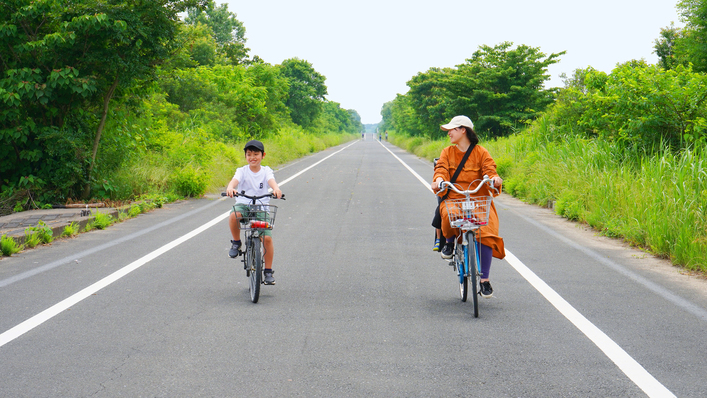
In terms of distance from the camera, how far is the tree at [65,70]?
36.4 feet

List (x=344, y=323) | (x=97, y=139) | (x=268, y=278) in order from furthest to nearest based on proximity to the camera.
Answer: (x=97, y=139) < (x=268, y=278) < (x=344, y=323)

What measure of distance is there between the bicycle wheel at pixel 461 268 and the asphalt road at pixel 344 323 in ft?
0.44

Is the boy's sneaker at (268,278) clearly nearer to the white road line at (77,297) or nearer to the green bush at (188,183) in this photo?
the white road line at (77,297)

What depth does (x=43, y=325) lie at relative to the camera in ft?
16.2

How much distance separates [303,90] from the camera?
5881 cm

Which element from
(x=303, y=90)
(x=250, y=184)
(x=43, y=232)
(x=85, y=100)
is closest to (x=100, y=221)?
(x=43, y=232)

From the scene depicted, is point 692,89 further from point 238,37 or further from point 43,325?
point 238,37

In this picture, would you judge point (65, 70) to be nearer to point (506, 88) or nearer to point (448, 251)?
point (448, 251)

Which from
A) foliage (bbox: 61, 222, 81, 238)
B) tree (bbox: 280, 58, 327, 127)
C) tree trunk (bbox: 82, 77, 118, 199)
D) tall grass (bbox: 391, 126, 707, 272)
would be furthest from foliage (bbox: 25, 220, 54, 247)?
tree (bbox: 280, 58, 327, 127)

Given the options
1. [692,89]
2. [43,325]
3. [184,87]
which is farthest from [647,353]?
[184,87]

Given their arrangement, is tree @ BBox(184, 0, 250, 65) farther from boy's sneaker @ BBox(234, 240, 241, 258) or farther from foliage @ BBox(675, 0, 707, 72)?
boy's sneaker @ BBox(234, 240, 241, 258)

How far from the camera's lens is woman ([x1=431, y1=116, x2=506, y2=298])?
5473 millimetres

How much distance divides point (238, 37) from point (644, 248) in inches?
2433

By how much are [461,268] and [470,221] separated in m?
0.53
